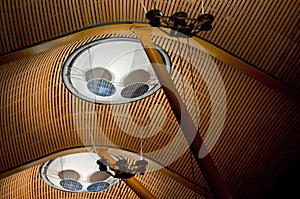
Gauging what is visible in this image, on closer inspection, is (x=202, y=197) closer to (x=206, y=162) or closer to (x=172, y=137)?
(x=172, y=137)

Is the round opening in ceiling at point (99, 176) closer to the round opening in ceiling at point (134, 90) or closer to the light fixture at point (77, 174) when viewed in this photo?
the light fixture at point (77, 174)

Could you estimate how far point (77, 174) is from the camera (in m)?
15.7

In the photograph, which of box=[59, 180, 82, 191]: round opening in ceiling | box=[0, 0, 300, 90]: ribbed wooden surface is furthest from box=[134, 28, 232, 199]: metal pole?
box=[59, 180, 82, 191]: round opening in ceiling

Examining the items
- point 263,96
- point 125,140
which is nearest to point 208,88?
point 263,96

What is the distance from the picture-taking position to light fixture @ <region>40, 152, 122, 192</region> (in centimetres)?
1499

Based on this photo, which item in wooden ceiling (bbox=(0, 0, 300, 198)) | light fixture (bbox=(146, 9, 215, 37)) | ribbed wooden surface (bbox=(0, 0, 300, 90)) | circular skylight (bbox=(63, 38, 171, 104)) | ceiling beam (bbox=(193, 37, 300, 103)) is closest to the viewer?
light fixture (bbox=(146, 9, 215, 37))

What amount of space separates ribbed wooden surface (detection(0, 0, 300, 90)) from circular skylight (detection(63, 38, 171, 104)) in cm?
189

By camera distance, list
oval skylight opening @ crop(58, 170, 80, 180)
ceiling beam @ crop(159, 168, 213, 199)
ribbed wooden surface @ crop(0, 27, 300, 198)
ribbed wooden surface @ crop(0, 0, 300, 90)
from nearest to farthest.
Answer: ribbed wooden surface @ crop(0, 0, 300, 90)
ribbed wooden surface @ crop(0, 27, 300, 198)
ceiling beam @ crop(159, 168, 213, 199)
oval skylight opening @ crop(58, 170, 80, 180)

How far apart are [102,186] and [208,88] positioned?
7007 mm

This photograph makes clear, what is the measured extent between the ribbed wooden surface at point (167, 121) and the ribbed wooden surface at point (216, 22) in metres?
1.02

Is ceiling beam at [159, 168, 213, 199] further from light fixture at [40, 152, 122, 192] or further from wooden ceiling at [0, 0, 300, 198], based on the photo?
light fixture at [40, 152, 122, 192]

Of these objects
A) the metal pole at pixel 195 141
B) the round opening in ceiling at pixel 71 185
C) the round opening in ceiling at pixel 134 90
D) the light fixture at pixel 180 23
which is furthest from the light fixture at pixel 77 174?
the light fixture at pixel 180 23

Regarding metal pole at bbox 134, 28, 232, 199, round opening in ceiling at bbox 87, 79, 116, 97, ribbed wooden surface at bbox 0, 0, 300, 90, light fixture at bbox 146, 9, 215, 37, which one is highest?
round opening in ceiling at bbox 87, 79, 116, 97

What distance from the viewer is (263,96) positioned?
461 inches
